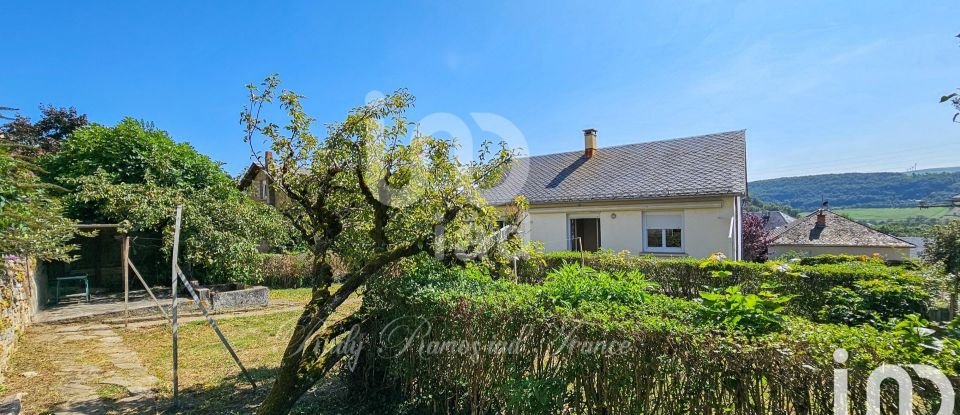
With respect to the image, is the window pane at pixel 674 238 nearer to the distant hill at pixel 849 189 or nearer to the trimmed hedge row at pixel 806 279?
the trimmed hedge row at pixel 806 279

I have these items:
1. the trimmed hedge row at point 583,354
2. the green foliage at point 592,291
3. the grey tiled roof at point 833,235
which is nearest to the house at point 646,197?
the trimmed hedge row at point 583,354

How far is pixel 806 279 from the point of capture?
870 centimetres

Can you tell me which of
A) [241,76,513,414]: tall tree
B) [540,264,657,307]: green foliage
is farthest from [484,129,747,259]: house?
[540,264,657,307]: green foliage

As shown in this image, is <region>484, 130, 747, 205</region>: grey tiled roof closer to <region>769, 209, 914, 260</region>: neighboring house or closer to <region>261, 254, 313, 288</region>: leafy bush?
<region>261, 254, 313, 288</region>: leafy bush

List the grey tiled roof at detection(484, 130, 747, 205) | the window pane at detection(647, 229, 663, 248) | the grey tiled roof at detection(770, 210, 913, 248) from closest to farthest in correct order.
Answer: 1. the grey tiled roof at detection(484, 130, 747, 205)
2. the window pane at detection(647, 229, 663, 248)
3. the grey tiled roof at detection(770, 210, 913, 248)

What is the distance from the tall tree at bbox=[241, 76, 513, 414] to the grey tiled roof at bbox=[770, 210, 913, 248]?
75.7 ft

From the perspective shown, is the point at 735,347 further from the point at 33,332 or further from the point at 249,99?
the point at 33,332

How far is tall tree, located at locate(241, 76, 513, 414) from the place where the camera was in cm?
475

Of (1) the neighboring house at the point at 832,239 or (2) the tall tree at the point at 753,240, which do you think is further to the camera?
(1) the neighboring house at the point at 832,239

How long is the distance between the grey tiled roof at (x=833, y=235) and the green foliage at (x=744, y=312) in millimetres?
A: 23065

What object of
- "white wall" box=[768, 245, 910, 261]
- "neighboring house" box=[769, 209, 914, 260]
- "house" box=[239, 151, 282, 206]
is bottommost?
"white wall" box=[768, 245, 910, 261]

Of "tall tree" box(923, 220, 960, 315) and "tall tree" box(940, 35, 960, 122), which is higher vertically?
"tall tree" box(940, 35, 960, 122)

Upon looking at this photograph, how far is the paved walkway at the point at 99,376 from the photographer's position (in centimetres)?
521

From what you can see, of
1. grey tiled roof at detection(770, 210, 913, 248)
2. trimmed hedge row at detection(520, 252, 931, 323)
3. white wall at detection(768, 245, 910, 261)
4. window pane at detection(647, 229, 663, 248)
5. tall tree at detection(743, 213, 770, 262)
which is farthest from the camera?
grey tiled roof at detection(770, 210, 913, 248)
